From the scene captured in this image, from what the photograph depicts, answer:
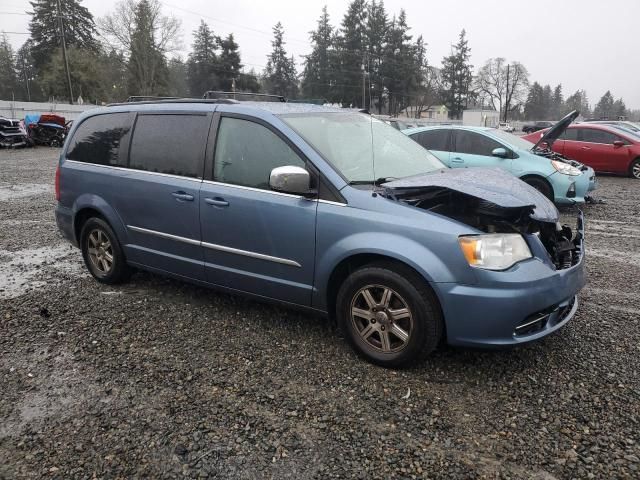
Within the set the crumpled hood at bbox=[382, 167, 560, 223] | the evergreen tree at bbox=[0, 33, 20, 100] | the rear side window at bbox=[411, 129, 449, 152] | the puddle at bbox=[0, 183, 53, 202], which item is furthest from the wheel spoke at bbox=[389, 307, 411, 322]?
the evergreen tree at bbox=[0, 33, 20, 100]

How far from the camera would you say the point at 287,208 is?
3418 millimetres

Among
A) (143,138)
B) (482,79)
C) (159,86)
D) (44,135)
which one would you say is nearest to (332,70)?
(159,86)

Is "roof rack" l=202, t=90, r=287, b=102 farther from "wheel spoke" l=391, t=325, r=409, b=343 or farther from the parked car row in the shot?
the parked car row

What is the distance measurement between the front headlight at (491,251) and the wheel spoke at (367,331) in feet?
2.63

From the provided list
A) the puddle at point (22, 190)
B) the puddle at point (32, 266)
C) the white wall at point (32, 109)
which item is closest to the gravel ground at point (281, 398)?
the puddle at point (32, 266)

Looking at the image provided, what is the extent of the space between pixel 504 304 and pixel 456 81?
85161 mm

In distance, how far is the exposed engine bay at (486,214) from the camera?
120 inches

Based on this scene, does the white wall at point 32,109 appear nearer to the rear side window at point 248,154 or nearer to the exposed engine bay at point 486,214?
the rear side window at point 248,154

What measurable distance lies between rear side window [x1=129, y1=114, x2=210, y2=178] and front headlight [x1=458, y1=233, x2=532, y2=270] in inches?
87.2

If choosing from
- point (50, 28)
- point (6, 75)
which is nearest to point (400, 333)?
point (50, 28)

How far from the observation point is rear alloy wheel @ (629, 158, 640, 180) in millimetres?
13219

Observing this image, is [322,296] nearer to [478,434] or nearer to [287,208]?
[287,208]

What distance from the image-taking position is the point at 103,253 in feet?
15.9

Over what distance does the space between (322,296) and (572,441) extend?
170 cm
